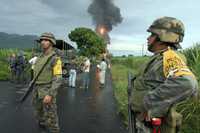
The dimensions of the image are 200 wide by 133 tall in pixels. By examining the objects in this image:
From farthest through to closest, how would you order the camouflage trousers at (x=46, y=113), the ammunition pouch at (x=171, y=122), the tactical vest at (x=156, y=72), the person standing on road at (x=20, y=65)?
1. the person standing on road at (x=20, y=65)
2. the camouflage trousers at (x=46, y=113)
3. the ammunition pouch at (x=171, y=122)
4. the tactical vest at (x=156, y=72)

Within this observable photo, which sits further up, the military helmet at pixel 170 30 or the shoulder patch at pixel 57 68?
the military helmet at pixel 170 30

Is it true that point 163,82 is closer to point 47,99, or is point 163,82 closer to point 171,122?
point 171,122

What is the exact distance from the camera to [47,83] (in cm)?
619

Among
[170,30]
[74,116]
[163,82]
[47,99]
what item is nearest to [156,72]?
[163,82]

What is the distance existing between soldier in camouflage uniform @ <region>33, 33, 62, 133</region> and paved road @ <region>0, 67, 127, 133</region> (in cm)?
182

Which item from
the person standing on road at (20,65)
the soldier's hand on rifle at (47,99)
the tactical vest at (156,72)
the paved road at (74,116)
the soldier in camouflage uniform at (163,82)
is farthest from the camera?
the person standing on road at (20,65)

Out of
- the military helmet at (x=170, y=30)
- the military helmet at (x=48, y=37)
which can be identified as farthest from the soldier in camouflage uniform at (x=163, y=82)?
the military helmet at (x=48, y=37)

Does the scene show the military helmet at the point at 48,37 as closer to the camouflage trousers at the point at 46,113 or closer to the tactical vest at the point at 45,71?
the tactical vest at the point at 45,71

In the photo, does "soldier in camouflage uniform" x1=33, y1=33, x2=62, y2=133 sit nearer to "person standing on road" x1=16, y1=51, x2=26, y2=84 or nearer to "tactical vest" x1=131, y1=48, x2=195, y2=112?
"tactical vest" x1=131, y1=48, x2=195, y2=112

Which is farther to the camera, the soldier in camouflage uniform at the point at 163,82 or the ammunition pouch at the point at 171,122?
the ammunition pouch at the point at 171,122

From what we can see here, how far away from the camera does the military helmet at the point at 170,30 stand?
11.3 feet

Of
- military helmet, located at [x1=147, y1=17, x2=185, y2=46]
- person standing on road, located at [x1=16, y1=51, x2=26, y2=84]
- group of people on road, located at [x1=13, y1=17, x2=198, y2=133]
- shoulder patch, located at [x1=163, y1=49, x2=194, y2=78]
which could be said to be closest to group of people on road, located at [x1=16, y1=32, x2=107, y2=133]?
group of people on road, located at [x1=13, y1=17, x2=198, y2=133]

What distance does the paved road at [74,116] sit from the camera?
8359mm

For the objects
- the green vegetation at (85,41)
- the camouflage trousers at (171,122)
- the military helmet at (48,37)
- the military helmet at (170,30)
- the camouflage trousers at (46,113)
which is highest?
the green vegetation at (85,41)
